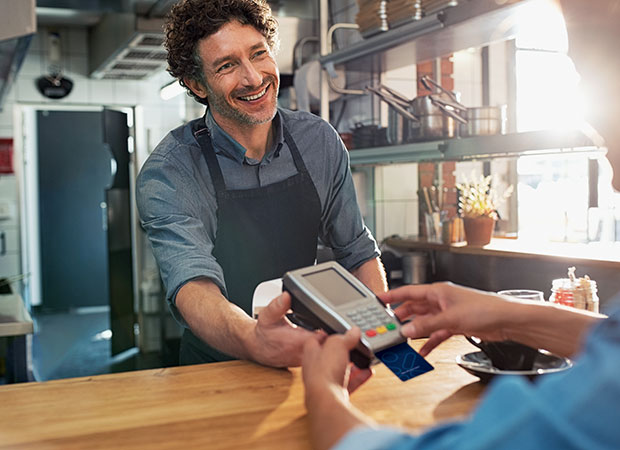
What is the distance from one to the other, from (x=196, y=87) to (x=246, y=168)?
304 mm

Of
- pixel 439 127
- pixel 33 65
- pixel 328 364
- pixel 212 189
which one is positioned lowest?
pixel 328 364

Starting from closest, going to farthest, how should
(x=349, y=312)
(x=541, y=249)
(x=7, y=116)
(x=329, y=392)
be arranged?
(x=329, y=392)
(x=349, y=312)
(x=541, y=249)
(x=7, y=116)

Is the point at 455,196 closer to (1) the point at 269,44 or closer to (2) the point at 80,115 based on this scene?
(1) the point at 269,44

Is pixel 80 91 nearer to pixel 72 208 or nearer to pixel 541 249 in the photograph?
pixel 72 208

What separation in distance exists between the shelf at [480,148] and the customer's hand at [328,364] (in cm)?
142

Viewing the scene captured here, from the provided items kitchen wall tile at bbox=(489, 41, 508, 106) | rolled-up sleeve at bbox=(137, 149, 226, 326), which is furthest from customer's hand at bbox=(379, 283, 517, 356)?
kitchen wall tile at bbox=(489, 41, 508, 106)

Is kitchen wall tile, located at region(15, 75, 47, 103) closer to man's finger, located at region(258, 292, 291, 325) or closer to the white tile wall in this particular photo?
the white tile wall

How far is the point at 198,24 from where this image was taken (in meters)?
1.84

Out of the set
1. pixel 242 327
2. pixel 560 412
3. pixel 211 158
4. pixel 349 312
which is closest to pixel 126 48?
pixel 211 158

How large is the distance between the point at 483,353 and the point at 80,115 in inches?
273

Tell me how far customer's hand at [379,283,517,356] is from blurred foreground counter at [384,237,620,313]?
1.15 meters

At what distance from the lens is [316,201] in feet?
6.19

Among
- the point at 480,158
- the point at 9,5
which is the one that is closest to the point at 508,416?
the point at 9,5

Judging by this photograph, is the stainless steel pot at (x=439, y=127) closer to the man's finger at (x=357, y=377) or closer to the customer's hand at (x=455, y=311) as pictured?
the customer's hand at (x=455, y=311)
